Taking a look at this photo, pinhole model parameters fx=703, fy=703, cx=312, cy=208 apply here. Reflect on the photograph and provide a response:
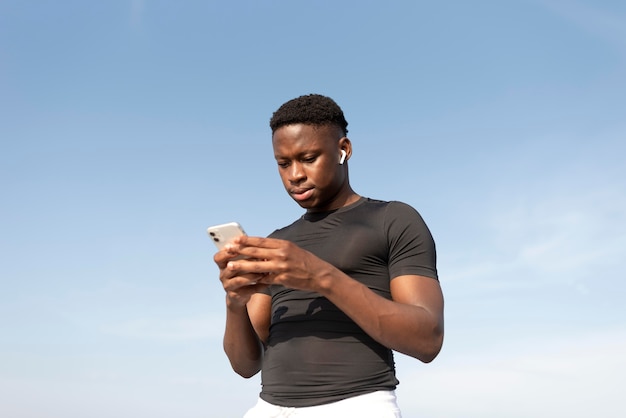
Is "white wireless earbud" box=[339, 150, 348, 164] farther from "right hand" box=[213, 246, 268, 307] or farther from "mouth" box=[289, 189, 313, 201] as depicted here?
"right hand" box=[213, 246, 268, 307]

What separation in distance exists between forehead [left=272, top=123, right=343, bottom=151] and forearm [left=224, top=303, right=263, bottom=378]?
1.25 m

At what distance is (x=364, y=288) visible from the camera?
4.30m

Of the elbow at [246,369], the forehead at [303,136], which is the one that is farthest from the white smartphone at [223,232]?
the elbow at [246,369]

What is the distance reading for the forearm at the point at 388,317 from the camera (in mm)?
4219

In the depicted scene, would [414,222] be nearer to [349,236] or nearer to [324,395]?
[349,236]

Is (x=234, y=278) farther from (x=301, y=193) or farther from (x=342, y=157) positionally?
(x=342, y=157)

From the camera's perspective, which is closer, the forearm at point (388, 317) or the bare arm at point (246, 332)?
the forearm at point (388, 317)

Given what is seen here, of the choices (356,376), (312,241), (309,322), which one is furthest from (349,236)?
(356,376)

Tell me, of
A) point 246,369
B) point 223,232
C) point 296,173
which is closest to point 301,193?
point 296,173

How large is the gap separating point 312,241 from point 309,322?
67 cm

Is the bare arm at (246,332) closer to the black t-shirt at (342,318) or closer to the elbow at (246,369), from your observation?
the elbow at (246,369)

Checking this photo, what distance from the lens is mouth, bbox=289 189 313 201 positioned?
5160 mm

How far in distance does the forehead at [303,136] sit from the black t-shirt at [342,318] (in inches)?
21.8

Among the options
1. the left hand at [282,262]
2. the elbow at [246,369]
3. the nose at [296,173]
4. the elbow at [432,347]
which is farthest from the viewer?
the elbow at [246,369]
